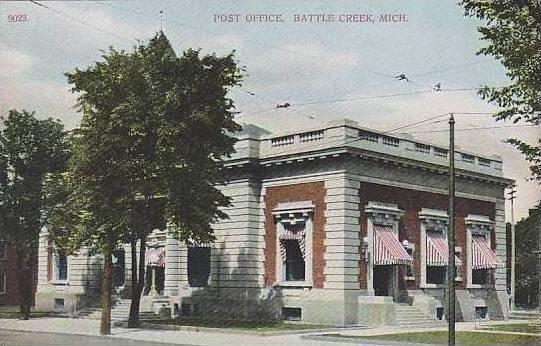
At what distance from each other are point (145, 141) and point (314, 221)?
23.1ft

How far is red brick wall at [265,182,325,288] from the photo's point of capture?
28109 mm

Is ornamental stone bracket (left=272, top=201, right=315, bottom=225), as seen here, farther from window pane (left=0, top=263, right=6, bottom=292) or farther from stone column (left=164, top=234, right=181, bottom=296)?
window pane (left=0, top=263, right=6, bottom=292)

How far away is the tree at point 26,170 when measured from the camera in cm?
3147

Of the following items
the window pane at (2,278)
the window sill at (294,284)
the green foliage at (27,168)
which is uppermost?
the green foliage at (27,168)

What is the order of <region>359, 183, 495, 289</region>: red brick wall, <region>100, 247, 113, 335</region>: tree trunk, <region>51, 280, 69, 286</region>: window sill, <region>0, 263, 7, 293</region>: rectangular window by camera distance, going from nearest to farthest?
<region>100, 247, 113, 335</region>: tree trunk, <region>359, 183, 495, 289</region>: red brick wall, <region>51, 280, 69, 286</region>: window sill, <region>0, 263, 7, 293</region>: rectangular window

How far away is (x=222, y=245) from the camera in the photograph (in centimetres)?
3108

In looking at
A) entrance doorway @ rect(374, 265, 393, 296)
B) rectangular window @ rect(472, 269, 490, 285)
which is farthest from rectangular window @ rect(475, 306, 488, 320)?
entrance doorway @ rect(374, 265, 393, 296)

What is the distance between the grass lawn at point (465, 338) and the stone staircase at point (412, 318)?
3.49 m

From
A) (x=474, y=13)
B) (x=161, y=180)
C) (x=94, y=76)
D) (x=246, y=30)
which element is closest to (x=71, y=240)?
(x=161, y=180)

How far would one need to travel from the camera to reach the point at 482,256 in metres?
33.2

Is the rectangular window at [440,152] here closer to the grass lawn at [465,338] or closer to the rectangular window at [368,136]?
the rectangular window at [368,136]

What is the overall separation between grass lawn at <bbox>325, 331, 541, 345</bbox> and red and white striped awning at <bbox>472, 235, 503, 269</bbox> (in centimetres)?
A: 913

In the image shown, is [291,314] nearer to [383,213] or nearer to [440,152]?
[383,213]

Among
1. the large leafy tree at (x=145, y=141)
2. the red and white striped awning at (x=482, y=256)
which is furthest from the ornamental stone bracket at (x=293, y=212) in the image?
the red and white striped awning at (x=482, y=256)
